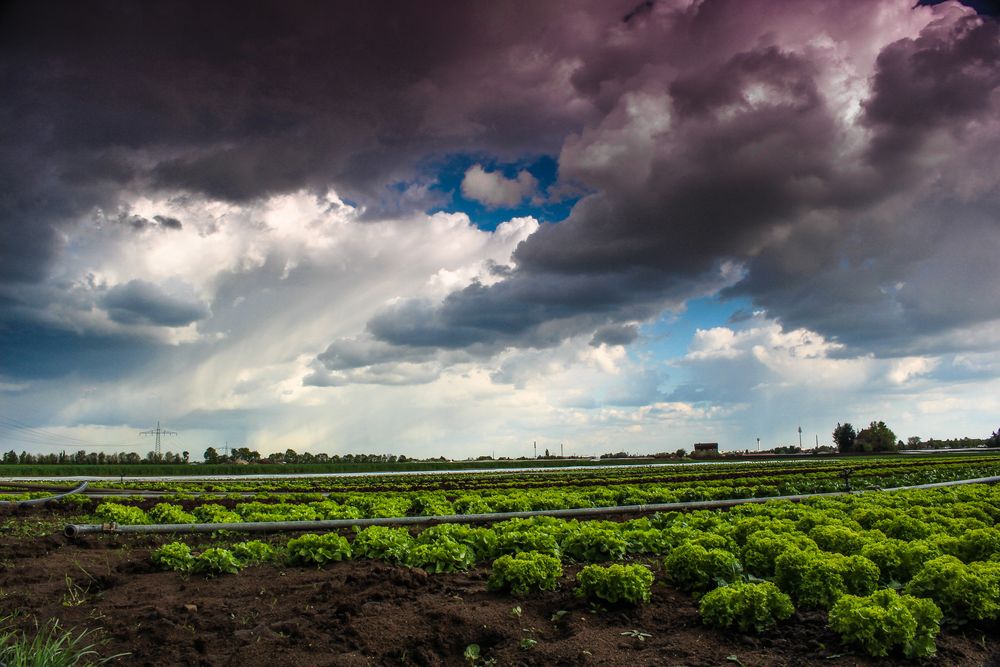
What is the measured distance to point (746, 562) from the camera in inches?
373

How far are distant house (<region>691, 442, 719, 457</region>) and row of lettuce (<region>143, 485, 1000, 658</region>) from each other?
328ft

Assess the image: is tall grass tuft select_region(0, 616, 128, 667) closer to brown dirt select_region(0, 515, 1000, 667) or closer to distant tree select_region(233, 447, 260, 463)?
brown dirt select_region(0, 515, 1000, 667)

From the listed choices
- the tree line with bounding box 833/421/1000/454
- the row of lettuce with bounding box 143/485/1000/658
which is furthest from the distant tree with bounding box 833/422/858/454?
the row of lettuce with bounding box 143/485/1000/658

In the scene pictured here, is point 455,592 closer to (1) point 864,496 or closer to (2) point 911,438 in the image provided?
(1) point 864,496

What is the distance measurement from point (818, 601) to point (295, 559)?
758cm

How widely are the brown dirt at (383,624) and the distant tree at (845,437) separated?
128740 mm

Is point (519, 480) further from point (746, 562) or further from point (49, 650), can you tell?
point (49, 650)

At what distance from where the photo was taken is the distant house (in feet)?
356

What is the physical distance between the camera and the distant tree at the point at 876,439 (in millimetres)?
111137

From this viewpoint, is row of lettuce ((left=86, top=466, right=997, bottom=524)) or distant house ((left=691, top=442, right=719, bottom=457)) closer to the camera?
row of lettuce ((left=86, top=466, right=997, bottom=524))

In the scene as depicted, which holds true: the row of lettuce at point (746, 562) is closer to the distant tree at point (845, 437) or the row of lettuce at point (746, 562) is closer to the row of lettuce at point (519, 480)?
the row of lettuce at point (519, 480)

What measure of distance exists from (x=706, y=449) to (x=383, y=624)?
112177 mm

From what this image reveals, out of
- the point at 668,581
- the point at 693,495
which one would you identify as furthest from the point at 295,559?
the point at 693,495

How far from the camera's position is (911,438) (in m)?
Result: 132
